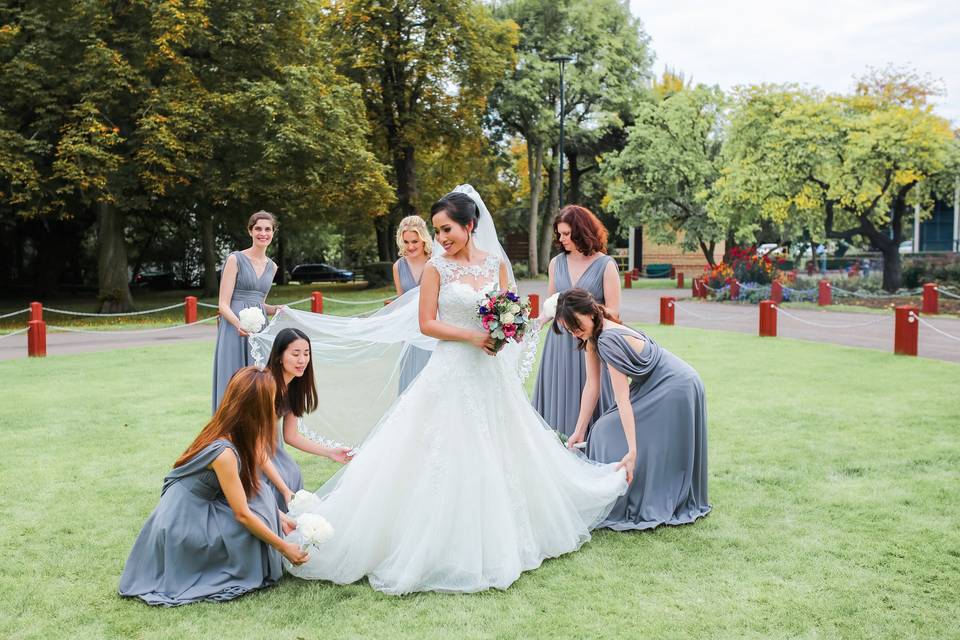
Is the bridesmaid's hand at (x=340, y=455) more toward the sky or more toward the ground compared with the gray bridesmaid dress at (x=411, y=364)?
more toward the ground

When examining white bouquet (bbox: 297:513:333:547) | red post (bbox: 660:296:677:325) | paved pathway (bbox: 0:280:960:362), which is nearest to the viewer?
white bouquet (bbox: 297:513:333:547)

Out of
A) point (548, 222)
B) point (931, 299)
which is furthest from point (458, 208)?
point (548, 222)

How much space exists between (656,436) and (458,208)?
2.10 m

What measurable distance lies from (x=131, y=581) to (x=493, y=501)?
80.0 inches

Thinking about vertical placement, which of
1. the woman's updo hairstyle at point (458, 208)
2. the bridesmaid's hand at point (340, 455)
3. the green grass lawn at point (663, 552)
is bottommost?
the green grass lawn at point (663, 552)

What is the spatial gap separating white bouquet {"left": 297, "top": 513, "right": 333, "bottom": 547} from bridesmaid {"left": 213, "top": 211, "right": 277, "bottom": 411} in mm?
3004

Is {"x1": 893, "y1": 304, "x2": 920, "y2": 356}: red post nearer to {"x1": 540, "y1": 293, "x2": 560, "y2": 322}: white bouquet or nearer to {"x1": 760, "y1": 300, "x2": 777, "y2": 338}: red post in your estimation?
{"x1": 760, "y1": 300, "x2": 777, "y2": 338}: red post

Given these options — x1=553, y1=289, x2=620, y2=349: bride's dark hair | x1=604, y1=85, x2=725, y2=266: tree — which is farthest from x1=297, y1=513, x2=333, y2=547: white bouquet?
x1=604, y1=85, x2=725, y2=266: tree

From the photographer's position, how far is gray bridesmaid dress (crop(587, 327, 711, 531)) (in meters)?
5.53

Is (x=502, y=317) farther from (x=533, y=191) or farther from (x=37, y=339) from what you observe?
(x=533, y=191)

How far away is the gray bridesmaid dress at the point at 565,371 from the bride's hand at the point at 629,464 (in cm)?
108

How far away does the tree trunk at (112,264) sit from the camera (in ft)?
86.0

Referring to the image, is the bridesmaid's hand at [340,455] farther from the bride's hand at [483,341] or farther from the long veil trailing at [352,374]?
the bride's hand at [483,341]

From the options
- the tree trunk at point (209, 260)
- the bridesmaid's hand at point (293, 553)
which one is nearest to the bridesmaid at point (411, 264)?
the bridesmaid's hand at point (293, 553)
